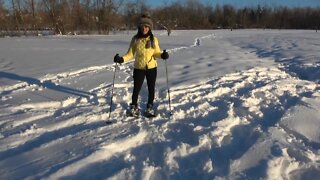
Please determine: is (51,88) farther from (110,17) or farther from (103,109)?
(110,17)

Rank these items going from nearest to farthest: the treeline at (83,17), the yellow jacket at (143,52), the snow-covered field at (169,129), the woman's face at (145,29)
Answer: the snow-covered field at (169,129) → the woman's face at (145,29) → the yellow jacket at (143,52) → the treeline at (83,17)

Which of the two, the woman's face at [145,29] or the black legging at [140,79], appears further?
the black legging at [140,79]

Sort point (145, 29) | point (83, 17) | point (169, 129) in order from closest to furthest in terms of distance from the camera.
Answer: point (169, 129) → point (145, 29) → point (83, 17)

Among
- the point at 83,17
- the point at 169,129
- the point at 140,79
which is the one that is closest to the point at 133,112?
the point at 140,79

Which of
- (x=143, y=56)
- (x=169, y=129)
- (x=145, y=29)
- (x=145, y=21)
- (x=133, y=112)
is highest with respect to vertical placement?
(x=145, y=21)

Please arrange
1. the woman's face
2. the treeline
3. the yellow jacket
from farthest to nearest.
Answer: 1. the treeline
2. the yellow jacket
3. the woman's face

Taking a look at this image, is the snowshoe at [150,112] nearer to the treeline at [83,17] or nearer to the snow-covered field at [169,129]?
the snow-covered field at [169,129]

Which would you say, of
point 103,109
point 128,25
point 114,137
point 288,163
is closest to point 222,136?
point 288,163

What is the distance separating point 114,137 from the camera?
5609mm

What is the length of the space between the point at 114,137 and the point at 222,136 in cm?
157

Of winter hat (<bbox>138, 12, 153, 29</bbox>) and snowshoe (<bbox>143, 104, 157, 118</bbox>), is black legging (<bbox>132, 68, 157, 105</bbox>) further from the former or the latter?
winter hat (<bbox>138, 12, 153, 29</bbox>)

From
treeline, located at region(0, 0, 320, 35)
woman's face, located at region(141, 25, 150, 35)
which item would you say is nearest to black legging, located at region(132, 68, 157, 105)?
woman's face, located at region(141, 25, 150, 35)

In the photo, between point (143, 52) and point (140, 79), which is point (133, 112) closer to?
point (140, 79)

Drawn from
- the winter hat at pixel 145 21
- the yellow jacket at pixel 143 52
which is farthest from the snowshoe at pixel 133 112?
the winter hat at pixel 145 21
